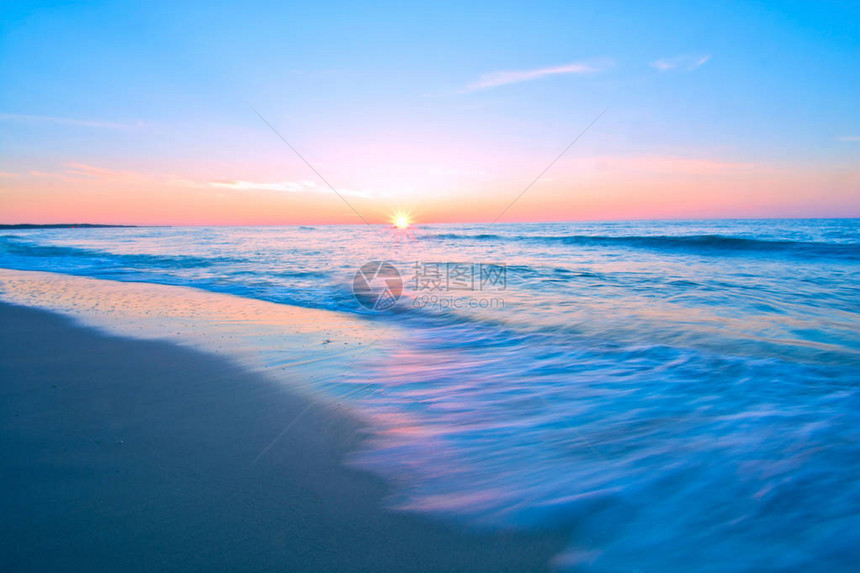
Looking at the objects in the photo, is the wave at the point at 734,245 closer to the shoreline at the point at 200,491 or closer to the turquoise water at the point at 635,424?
the turquoise water at the point at 635,424

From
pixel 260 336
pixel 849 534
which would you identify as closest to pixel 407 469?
pixel 849 534

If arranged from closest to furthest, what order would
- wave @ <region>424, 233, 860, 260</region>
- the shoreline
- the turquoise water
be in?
the shoreline, the turquoise water, wave @ <region>424, 233, 860, 260</region>

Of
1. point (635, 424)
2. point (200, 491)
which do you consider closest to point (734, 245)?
point (635, 424)

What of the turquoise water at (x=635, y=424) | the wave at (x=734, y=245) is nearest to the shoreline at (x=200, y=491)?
the turquoise water at (x=635, y=424)

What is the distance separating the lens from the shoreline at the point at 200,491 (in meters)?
1.79

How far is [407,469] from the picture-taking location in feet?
8.36

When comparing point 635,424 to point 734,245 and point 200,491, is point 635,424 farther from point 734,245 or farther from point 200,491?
point 734,245

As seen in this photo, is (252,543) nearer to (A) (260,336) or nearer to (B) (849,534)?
(B) (849,534)

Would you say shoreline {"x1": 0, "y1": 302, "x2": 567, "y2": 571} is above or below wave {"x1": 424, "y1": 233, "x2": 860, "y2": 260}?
below

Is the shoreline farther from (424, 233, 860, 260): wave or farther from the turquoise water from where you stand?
(424, 233, 860, 260): wave

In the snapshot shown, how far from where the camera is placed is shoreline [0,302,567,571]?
179cm

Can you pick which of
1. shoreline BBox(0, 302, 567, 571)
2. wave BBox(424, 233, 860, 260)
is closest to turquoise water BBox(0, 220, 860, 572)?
shoreline BBox(0, 302, 567, 571)

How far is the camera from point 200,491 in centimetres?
220

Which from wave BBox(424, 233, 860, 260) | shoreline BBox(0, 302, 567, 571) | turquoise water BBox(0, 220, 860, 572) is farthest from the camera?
wave BBox(424, 233, 860, 260)
